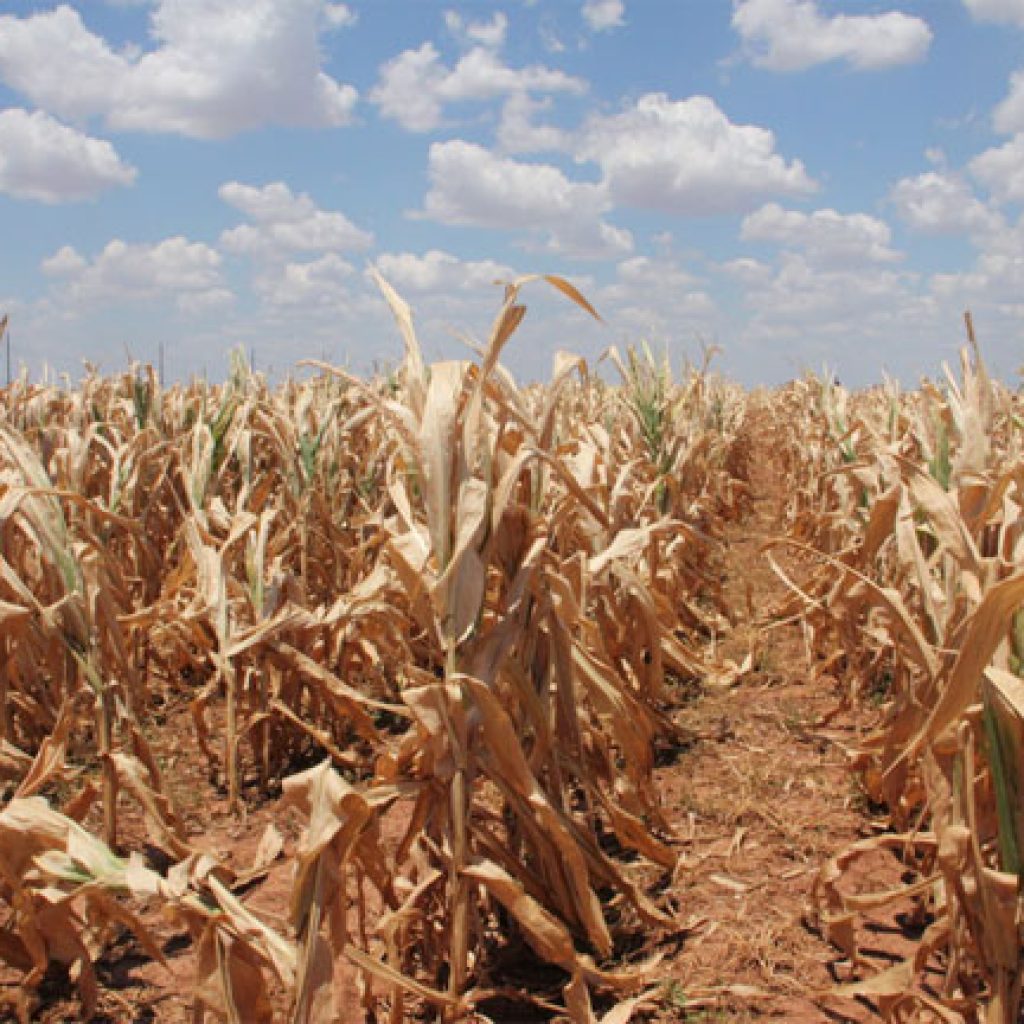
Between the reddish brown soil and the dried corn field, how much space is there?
0.01 metres

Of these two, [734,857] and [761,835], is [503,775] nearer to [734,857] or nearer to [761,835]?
[734,857]

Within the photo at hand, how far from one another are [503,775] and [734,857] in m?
1.40

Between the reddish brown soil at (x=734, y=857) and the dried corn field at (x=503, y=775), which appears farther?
the reddish brown soil at (x=734, y=857)

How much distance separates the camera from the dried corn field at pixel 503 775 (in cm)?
211

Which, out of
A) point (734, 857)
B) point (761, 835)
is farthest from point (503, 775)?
point (761, 835)

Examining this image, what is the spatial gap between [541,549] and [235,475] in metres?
4.69

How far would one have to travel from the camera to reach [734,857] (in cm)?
337

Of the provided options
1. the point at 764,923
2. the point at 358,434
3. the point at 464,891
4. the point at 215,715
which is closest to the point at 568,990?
the point at 464,891

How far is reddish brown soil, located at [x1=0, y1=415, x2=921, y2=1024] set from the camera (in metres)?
2.60

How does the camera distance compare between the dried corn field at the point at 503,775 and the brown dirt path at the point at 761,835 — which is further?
the brown dirt path at the point at 761,835

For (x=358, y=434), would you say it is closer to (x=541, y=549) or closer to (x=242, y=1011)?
(x=541, y=549)

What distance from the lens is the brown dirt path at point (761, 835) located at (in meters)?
2.59

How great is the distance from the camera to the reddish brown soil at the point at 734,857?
2596mm

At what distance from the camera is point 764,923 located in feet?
9.60
